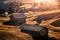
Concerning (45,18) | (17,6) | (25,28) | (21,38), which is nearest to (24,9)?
(17,6)

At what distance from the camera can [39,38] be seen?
113 ft

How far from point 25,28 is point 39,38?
3.38 m

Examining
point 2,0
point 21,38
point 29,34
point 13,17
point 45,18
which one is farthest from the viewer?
point 2,0

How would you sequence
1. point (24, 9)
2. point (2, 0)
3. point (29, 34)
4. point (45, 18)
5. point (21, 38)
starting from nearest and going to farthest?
1. point (21, 38)
2. point (29, 34)
3. point (45, 18)
4. point (24, 9)
5. point (2, 0)

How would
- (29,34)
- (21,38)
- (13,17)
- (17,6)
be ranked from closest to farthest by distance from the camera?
(21,38) → (29,34) → (13,17) → (17,6)

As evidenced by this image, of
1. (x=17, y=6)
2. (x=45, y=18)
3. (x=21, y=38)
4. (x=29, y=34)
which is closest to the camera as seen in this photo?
(x=21, y=38)

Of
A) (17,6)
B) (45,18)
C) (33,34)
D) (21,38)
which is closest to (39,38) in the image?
(33,34)

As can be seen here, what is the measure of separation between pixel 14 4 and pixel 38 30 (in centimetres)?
5647

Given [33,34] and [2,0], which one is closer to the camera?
[33,34]

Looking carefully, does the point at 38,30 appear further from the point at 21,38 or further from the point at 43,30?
the point at 21,38

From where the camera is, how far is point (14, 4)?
88438 millimetres

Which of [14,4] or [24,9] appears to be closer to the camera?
[24,9]

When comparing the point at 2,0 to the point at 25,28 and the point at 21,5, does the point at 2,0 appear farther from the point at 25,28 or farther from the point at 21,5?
the point at 25,28

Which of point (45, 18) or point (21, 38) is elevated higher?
point (21, 38)
